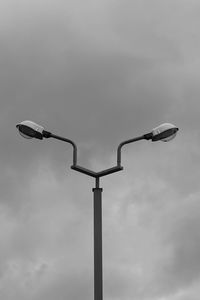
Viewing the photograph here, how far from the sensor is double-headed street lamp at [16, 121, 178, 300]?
2370 cm

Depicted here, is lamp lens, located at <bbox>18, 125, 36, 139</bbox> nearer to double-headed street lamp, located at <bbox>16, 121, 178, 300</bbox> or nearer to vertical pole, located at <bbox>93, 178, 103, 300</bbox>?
double-headed street lamp, located at <bbox>16, 121, 178, 300</bbox>

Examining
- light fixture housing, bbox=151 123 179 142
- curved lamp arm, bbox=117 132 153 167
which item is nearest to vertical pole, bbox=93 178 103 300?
curved lamp arm, bbox=117 132 153 167

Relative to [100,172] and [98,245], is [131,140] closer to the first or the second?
[100,172]

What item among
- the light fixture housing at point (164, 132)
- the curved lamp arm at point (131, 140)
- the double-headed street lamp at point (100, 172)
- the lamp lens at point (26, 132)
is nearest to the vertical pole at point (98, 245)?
the double-headed street lamp at point (100, 172)

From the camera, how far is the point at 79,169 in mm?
24391

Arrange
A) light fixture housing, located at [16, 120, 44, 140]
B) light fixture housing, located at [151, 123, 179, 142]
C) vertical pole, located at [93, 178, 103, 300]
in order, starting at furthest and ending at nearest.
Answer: light fixture housing, located at [151, 123, 179, 142] → light fixture housing, located at [16, 120, 44, 140] → vertical pole, located at [93, 178, 103, 300]

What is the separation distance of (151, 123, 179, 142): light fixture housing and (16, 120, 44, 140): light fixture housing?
95.6 inches

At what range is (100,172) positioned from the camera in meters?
24.4

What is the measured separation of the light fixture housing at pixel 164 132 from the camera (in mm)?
24703

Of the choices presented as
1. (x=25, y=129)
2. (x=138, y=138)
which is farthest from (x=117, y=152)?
(x=25, y=129)

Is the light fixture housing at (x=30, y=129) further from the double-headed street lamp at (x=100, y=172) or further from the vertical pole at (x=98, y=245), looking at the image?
the vertical pole at (x=98, y=245)

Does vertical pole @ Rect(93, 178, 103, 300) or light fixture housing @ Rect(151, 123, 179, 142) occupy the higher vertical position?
light fixture housing @ Rect(151, 123, 179, 142)

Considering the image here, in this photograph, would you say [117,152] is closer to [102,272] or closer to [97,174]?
[97,174]

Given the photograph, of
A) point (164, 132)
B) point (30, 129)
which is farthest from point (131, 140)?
point (30, 129)
